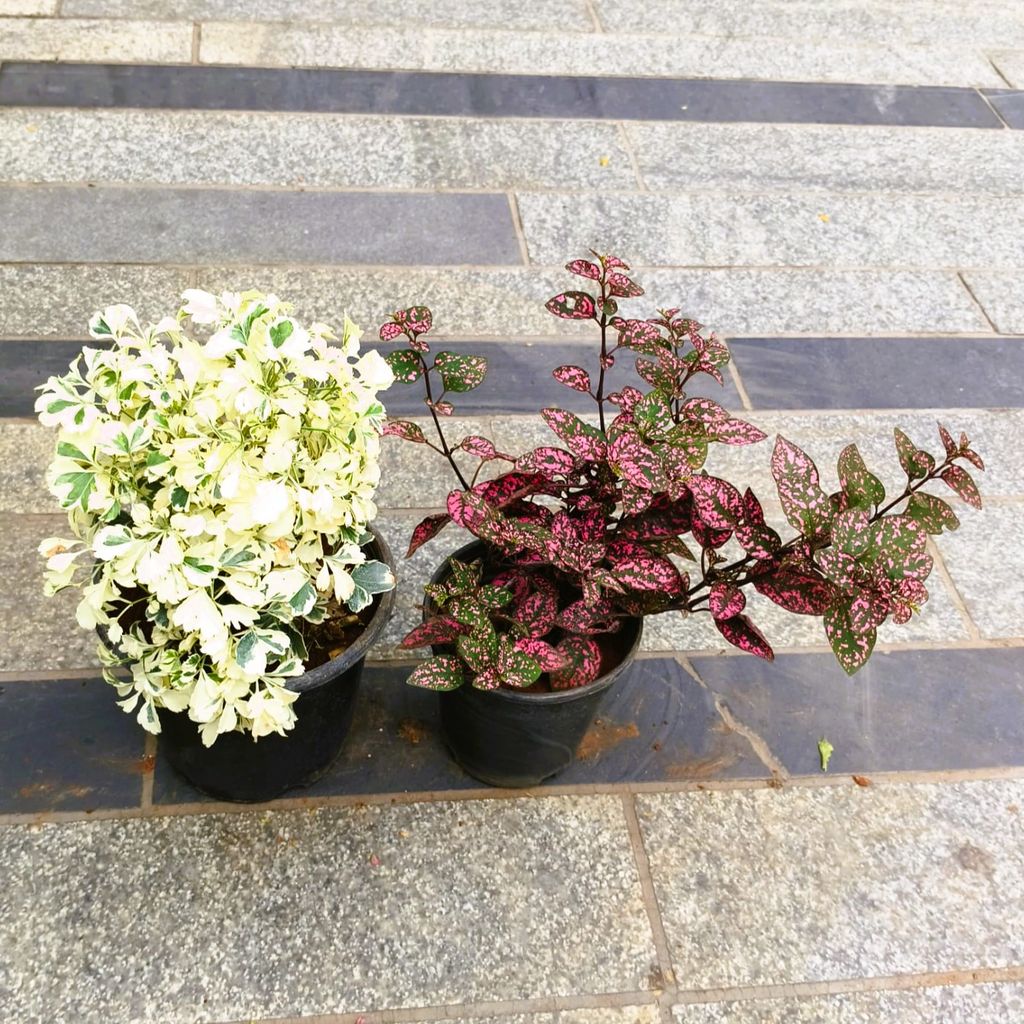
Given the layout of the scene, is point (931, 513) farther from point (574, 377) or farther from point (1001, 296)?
point (1001, 296)

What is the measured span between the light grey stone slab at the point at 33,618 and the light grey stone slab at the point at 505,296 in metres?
0.65

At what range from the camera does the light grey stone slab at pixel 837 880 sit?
164 centimetres

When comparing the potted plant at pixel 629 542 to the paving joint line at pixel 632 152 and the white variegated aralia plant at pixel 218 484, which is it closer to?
the white variegated aralia plant at pixel 218 484

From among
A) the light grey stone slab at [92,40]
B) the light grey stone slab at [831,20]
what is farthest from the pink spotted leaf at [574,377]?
the light grey stone slab at [831,20]

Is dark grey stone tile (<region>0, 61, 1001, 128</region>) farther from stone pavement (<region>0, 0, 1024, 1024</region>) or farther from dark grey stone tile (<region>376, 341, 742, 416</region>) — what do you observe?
dark grey stone tile (<region>376, 341, 742, 416</region>)

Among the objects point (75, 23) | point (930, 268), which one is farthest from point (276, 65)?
point (930, 268)

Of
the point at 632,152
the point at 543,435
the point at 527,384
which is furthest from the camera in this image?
the point at 632,152

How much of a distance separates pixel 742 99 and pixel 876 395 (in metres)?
1.46

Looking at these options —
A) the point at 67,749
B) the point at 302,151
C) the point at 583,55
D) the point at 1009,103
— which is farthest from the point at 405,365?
the point at 1009,103

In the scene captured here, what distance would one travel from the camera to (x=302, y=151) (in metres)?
2.98

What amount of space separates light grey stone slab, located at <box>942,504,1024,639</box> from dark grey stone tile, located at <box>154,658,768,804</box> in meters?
0.70

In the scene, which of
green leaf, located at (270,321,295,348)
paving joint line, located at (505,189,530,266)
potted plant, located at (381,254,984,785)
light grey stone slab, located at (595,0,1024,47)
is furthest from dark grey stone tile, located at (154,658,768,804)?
light grey stone slab, located at (595,0,1024,47)

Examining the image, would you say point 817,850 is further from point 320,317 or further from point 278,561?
point 320,317

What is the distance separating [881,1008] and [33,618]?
1710 mm
